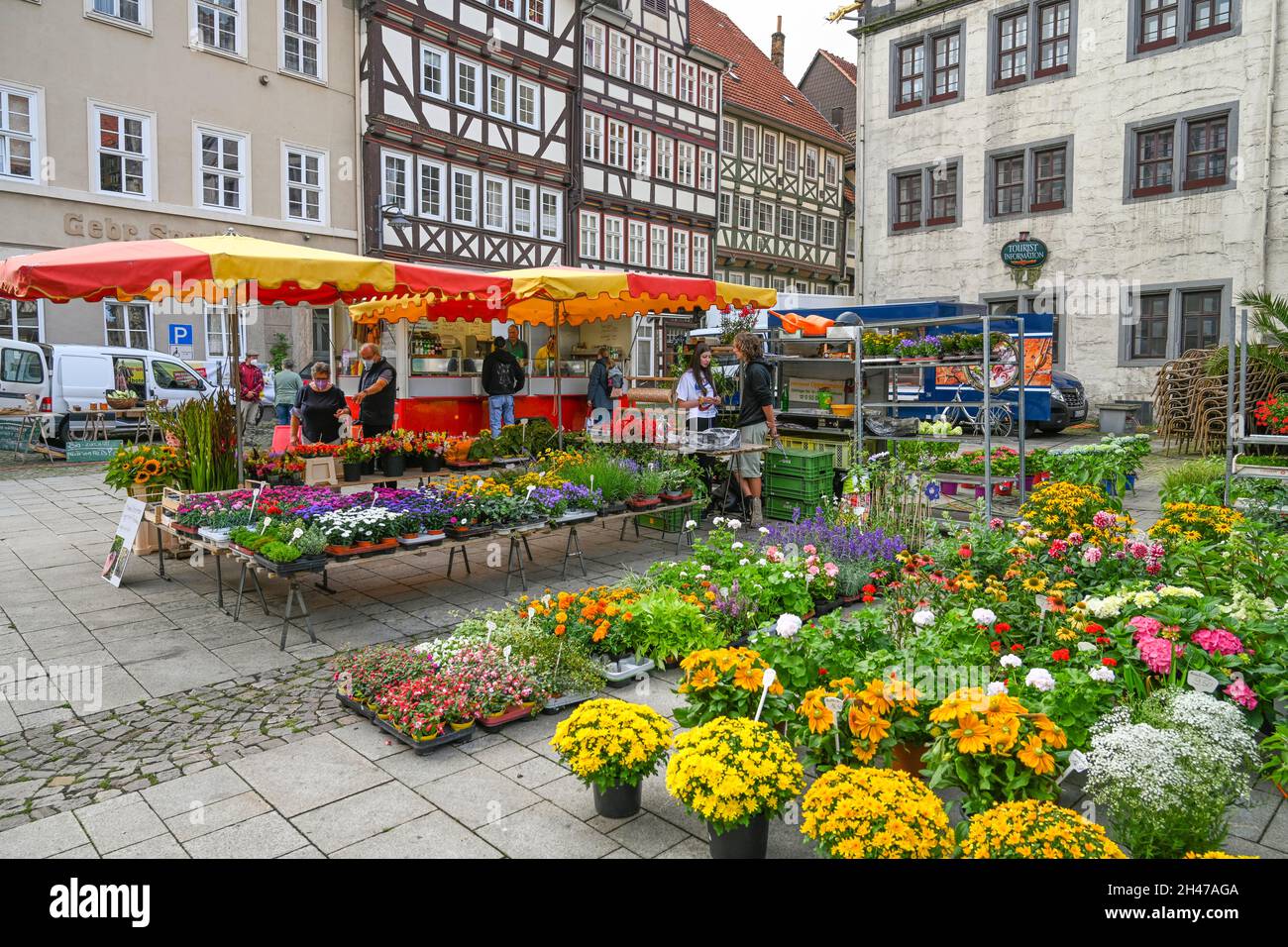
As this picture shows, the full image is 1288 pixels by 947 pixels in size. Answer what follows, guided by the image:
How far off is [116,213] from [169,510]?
13127 mm

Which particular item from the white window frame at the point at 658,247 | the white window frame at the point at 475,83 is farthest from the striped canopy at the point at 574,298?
the white window frame at the point at 658,247

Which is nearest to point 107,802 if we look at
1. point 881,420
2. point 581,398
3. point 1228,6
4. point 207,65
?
point 881,420

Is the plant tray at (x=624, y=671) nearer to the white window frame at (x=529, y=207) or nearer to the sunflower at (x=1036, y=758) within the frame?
the sunflower at (x=1036, y=758)

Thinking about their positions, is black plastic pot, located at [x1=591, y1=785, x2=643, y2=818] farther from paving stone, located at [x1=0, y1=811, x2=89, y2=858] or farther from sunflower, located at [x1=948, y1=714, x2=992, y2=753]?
paving stone, located at [x1=0, y1=811, x2=89, y2=858]

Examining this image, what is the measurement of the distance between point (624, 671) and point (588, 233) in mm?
22960

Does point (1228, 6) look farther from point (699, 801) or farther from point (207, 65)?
point (699, 801)

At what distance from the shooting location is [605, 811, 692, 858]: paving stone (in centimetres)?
338

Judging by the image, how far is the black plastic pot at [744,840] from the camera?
315 centimetres

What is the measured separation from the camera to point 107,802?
12.4 feet

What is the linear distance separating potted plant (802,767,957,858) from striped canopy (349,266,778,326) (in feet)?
20.7

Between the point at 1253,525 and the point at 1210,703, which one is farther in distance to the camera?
the point at 1253,525

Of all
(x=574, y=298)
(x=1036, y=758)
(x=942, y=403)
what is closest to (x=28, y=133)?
(x=574, y=298)

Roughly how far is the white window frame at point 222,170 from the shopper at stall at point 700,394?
13302 mm

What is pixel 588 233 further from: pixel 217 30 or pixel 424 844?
pixel 424 844
